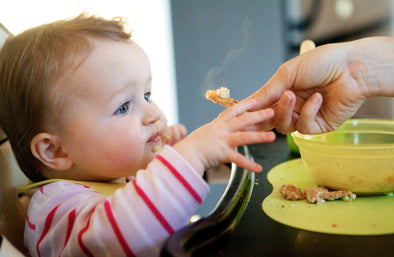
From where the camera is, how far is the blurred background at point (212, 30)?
2.94ft

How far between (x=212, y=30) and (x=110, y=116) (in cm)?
67

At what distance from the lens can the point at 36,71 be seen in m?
0.67

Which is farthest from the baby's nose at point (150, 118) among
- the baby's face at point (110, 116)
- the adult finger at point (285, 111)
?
the adult finger at point (285, 111)

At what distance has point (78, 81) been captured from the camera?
2.21ft

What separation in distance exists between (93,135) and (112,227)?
0.64 feet

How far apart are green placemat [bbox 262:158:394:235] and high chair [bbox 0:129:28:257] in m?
0.49

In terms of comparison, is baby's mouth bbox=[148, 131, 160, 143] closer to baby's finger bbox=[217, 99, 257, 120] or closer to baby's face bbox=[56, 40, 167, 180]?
baby's face bbox=[56, 40, 167, 180]

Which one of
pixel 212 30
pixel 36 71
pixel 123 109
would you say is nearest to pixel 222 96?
pixel 123 109

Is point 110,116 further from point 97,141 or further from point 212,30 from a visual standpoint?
point 212,30

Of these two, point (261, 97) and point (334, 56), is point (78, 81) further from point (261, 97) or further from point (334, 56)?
point (334, 56)

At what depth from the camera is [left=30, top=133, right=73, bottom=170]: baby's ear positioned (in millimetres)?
691

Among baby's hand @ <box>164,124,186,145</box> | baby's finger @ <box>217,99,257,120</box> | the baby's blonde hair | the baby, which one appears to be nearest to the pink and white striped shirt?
the baby

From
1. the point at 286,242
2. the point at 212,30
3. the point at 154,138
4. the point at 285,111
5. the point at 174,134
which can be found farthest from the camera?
the point at 212,30

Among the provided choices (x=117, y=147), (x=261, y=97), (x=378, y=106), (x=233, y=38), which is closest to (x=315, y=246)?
(x=261, y=97)
